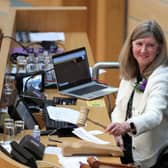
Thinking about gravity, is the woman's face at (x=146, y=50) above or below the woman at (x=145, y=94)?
above

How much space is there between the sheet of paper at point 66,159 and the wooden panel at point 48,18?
240cm

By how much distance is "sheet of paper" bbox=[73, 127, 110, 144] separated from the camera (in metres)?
2.95

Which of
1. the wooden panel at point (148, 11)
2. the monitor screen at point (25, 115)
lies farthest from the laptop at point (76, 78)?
the wooden panel at point (148, 11)

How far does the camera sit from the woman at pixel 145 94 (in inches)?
116

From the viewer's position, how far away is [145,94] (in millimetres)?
3088

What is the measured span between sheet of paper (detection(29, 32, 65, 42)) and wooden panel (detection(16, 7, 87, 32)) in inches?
1.8

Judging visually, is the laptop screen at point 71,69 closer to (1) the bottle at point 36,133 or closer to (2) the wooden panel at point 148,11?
(1) the bottle at point 36,133

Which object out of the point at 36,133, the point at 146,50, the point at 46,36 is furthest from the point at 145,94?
the point at 46,36

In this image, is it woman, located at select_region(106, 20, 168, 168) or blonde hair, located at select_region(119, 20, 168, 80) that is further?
blonde hair, located at select_region(119, 20, 168, 80)

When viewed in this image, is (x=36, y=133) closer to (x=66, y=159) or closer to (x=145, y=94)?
(x=66, y=159)

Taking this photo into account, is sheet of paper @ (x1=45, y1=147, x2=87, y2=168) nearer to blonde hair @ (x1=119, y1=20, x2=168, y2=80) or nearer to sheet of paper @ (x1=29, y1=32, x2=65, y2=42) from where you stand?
blonde hair @ (x1=119, y1=20, x2=168, y2=80)

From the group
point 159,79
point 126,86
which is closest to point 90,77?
point 126,86

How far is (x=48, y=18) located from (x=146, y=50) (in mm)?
2074

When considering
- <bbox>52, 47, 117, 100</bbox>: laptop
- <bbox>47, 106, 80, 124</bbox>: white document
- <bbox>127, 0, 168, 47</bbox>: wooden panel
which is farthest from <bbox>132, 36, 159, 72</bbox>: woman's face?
<bbox>127, 0, 168, 47</bbox>: wooden panel
